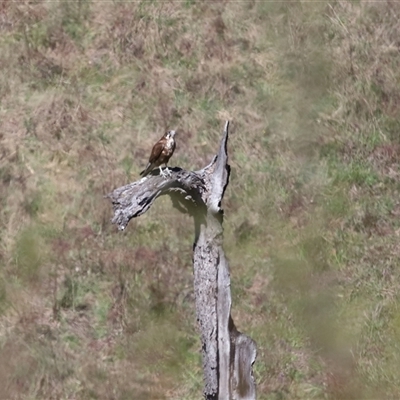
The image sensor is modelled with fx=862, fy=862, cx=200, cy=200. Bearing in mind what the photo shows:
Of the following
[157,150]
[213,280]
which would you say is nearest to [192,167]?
[157,150]

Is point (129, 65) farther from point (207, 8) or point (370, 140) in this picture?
point (370, 140)

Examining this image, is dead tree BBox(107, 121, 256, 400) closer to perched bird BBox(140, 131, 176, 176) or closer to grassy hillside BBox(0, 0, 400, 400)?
perched bird BBox(140, 131, 176, 176)

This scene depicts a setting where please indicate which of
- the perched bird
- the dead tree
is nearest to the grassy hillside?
the perched bird

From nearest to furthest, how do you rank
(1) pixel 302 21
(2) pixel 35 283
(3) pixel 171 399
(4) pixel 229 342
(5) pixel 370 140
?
(4) pixel 229 342
(3) pixel 171 399
(2) pixel 35 283
(5) pixel 370 140
(1) pixel 302 21

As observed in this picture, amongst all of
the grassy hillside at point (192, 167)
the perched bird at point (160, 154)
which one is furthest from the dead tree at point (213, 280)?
the grassy hillside at point (192, 167)

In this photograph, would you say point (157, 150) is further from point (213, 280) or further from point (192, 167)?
point (192, 167)

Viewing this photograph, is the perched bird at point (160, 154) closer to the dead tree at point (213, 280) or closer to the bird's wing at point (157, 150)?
the bird's wing at point (157, 150)

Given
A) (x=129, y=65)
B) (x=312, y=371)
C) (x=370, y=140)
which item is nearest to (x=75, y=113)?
(x=129, y=65)

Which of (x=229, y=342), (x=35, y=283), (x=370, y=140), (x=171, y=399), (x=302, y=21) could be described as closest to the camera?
(x=229, y=342)
